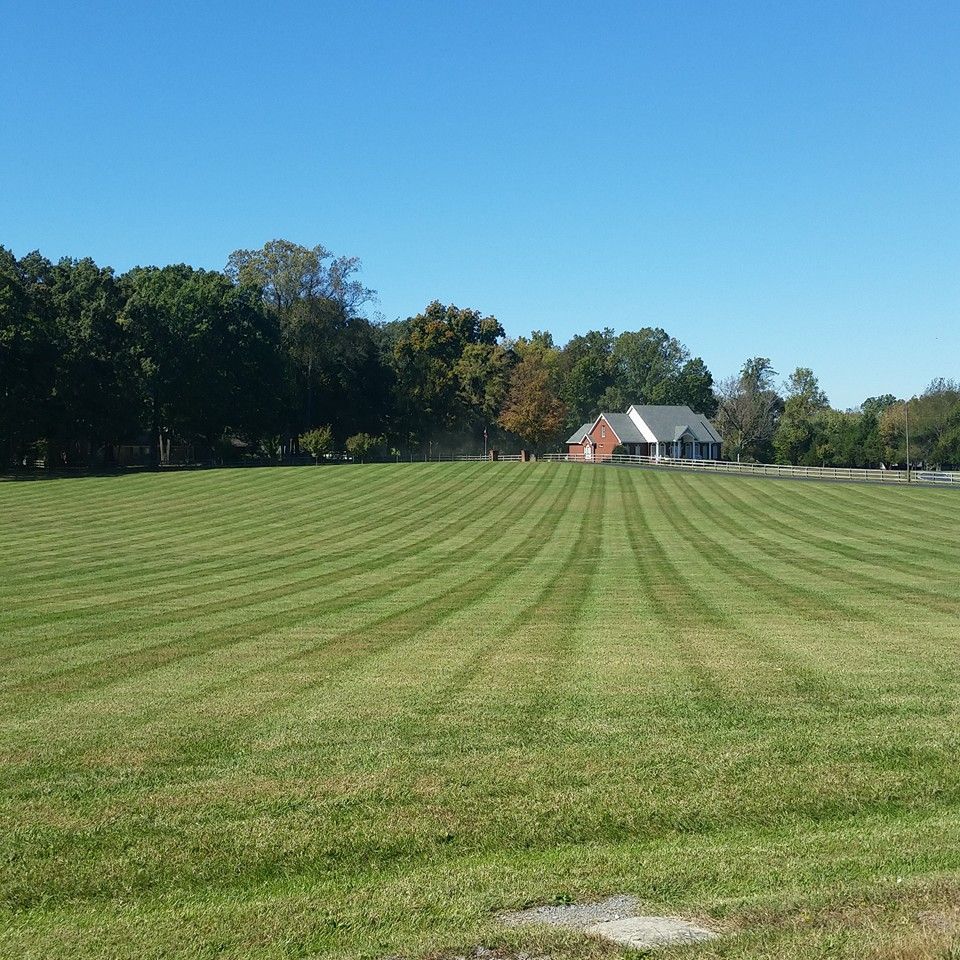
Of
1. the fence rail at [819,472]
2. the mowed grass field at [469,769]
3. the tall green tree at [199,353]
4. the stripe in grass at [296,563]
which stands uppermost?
the tall green tree at [199,353]

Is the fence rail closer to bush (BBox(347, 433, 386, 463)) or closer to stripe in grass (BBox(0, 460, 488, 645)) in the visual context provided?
bush (BBox(347, 433, 386, 463))

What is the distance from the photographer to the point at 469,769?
8820 millimetres

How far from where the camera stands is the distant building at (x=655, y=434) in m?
112

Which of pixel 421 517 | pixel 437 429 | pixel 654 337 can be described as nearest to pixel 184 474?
pixel 421 517

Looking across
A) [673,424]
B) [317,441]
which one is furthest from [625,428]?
[317,441]

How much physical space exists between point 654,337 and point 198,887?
18277cm

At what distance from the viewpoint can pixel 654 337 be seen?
602 feet

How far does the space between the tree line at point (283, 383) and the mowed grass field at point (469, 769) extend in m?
63.0

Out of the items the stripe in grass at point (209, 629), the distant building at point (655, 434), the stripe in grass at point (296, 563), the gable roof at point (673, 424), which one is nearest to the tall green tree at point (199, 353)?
the stripe in grass at point (296, 563)

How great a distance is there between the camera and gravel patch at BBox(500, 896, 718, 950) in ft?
18.8

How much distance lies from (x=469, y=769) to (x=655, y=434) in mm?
105316

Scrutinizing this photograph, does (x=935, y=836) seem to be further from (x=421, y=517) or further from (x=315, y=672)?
(x=421, y=517)

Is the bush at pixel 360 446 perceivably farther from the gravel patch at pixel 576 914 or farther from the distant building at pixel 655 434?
the gravel patch at pixel 576 914

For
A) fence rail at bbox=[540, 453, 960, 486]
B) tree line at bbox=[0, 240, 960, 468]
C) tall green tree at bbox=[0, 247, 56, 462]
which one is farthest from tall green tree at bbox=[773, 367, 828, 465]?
tall green tree at bbox=[0, 247, 56, 462]
